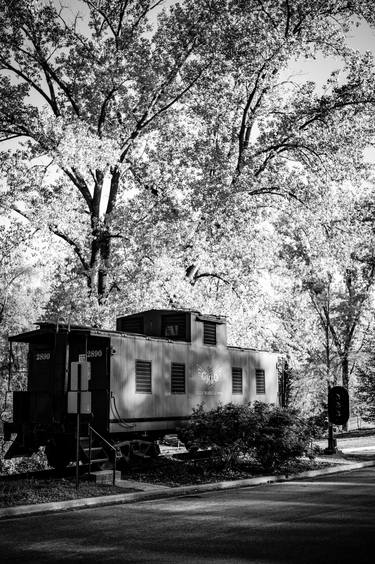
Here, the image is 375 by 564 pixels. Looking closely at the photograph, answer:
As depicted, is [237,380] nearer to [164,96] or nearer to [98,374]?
[98,374]

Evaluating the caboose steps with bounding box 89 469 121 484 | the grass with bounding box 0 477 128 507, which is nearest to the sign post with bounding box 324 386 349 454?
the caboose steps with bounding box 89 469 121 484

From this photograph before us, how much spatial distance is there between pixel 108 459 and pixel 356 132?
65.2 feet

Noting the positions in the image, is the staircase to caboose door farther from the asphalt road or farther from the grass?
the asphalt road

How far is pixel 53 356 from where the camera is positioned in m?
A: 19.4

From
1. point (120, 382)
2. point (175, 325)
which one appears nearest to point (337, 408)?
point (175, 325)

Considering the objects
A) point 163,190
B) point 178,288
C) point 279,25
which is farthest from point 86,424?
point 279,25

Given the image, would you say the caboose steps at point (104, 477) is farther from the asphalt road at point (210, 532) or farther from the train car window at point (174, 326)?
the train car window at point (174, 326)

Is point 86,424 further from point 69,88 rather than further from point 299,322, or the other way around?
point 299,322

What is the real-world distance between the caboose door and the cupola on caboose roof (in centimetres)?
340

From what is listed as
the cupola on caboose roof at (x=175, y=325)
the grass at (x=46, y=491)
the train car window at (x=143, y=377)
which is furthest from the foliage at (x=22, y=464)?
the cupola on caboose roof at (x=175, y=325)

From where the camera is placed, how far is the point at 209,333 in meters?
23.2

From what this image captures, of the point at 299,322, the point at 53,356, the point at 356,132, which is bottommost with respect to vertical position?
the point at 53,356

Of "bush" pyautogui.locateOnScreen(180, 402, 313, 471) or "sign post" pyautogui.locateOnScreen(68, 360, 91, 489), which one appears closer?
"sign post" pyautogui.locateOnScreen(68, 360, 91, 489)

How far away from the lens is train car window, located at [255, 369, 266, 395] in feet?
84.1
